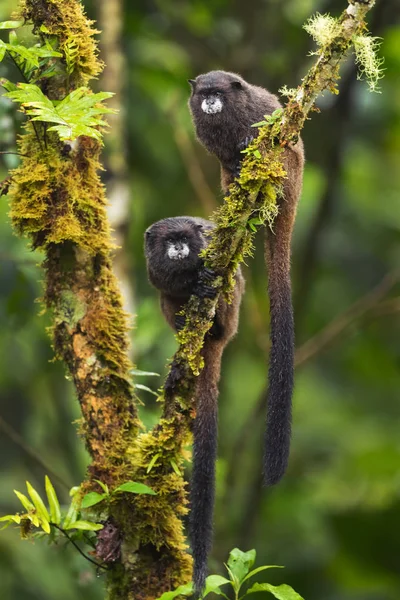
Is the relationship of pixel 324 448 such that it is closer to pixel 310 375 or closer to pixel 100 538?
pixel 310 375

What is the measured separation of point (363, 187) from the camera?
9102 mm

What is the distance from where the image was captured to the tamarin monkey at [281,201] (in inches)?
132

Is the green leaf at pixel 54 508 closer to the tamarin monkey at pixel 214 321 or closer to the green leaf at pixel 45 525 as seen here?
the green leaf at pixel 45 525

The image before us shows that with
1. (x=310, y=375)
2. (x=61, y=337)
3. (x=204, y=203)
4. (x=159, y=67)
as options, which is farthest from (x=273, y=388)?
(x=310, y=375)

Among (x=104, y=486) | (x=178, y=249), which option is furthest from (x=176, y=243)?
(x=104, y=486)

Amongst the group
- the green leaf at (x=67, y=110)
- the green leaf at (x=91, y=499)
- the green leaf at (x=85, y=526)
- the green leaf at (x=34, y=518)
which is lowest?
the green leaf at (x=85, y=526)

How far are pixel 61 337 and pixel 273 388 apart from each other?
2.77 ft

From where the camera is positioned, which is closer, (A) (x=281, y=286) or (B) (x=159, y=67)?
(A) (x=281, y=286)

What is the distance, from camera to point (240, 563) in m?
3.02

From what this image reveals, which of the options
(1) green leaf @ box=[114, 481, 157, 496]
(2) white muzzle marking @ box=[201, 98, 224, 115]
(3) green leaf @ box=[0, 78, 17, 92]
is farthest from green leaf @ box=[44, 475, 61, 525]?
(2) white muzzle marking @ box=[201, 98, 224, 115]

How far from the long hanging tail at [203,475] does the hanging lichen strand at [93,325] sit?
8 cm

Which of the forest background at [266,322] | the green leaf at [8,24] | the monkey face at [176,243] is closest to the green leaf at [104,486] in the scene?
the monkey face at [176,243]

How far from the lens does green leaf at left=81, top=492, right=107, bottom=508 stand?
3064mm

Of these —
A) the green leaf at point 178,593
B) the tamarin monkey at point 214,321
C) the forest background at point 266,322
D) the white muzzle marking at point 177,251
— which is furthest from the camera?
the forest background at point 266,322
